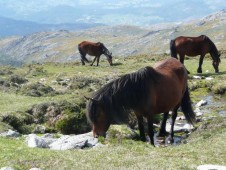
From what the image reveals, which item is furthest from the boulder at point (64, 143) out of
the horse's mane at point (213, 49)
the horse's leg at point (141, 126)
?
the horse's mane at point (213, 49)

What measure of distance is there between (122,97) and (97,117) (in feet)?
3.16

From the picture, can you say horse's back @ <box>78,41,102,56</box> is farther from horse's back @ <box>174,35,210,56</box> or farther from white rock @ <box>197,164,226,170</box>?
white rock @ <box>197,164,226,170</box>

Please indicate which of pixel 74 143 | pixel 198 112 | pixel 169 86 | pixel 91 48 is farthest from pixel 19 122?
pixel 91 48

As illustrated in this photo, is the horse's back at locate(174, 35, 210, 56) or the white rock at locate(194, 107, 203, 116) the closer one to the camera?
the white rock at locate(194, 107, 203, 116)

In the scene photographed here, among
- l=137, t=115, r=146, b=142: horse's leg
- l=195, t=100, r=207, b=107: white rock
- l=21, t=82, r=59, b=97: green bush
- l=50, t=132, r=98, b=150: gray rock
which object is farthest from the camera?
l=21, t=82, r=59, b=97: green bush

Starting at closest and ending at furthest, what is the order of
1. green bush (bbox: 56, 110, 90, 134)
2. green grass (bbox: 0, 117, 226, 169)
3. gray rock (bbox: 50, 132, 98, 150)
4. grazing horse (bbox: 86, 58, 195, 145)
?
green grass (bbox: 0, 117, 226, 169)
gray rock (bbox: 50, 132, 98, 150)
grazing horse (bbox: 86, 58, 195, 145)
green bush (bbox: 56, 110, 90, 134)

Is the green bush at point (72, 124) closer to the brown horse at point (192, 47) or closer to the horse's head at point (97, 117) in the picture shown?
the horse's head at point (97, 117)

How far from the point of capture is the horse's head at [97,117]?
1124cm

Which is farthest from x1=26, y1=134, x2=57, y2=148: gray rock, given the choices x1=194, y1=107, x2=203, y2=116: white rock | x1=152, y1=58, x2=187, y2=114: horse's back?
x1=194, y1=107, x2=203, y2=116: white rock

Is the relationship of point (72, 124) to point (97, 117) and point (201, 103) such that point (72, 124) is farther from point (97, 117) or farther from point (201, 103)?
point (201, 103)

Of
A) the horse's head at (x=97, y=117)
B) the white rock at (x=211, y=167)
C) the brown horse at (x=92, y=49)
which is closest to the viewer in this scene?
the white rock at (x=211, y=167)

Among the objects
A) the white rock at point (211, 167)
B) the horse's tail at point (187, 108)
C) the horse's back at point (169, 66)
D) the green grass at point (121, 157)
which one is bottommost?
the horse's tail at point (187, 108)

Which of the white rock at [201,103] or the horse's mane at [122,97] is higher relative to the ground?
the horse's mane at [122,97]

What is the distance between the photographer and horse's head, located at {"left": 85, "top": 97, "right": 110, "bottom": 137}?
11.2 meters
